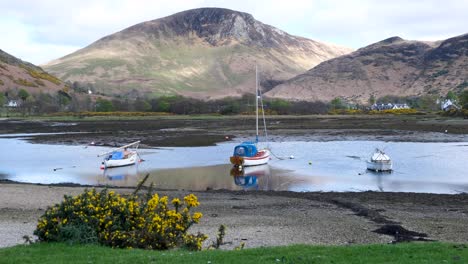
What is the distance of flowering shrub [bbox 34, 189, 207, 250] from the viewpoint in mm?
13750

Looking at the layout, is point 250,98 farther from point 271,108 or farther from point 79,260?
point 79,260

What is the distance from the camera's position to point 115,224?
1400 cm

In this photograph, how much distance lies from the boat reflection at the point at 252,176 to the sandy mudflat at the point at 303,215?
4.93m

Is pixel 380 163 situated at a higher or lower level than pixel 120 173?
higher

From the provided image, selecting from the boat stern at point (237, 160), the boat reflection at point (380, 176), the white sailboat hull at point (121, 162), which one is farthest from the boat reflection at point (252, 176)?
the white sailboat hull at point (121, 162)

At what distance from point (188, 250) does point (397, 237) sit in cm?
751

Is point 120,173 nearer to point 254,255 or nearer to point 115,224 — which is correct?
point 115,224

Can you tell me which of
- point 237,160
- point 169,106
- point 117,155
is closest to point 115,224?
point 237,160

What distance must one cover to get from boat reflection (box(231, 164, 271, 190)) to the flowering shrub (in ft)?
67.9

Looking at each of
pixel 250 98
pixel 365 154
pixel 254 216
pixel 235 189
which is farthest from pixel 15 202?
pixel 250 98

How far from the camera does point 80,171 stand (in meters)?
44.2

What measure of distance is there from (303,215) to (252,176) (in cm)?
1907

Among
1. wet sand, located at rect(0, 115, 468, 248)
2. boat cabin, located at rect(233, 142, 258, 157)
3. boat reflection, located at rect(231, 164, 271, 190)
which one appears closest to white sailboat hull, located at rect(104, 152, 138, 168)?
boat cabin, located at rect(233, 142, 258, 157)

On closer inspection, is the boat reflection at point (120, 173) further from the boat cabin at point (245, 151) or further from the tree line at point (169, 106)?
the tree line at point (169, 106)
